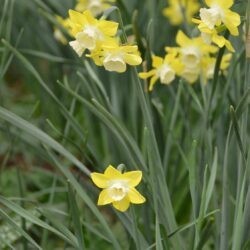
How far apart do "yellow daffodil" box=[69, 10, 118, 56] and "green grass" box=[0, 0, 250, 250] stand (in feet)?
0.11

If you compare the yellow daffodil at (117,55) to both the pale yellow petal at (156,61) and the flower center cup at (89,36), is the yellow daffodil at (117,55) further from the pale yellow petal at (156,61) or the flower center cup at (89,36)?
the pale yellow petal at (156,61)

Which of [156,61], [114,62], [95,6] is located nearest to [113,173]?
[114,62]

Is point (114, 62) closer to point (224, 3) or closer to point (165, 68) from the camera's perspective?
point (224, 3)

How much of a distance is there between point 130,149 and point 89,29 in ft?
1.15

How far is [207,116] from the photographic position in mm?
1722

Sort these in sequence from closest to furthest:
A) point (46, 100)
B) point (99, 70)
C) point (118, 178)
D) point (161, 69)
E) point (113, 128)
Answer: point (118, 178) → point (113, 128) → point (161, 69) → point (99, 70) → point (46, 100)

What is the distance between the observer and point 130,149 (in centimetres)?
159

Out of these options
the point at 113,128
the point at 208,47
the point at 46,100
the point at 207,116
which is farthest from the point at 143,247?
the point at 46,100

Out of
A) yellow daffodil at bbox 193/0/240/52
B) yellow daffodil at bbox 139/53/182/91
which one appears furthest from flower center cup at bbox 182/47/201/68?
yellow daffodil at bbox 193/0/240/52

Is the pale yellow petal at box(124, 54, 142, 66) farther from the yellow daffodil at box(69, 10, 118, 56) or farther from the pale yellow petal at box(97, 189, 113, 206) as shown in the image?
the pale yellow petal at box(97, 189, 113, 206)

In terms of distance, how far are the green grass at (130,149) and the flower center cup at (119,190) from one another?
0.07 meters

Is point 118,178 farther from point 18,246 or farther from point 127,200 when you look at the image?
point 18,246

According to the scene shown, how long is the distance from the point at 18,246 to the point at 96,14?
692 millimetres

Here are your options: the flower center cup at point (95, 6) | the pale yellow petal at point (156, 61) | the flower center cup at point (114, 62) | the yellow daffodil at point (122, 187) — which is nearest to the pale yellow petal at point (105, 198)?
the yellow daffodil at point (122, 187)
